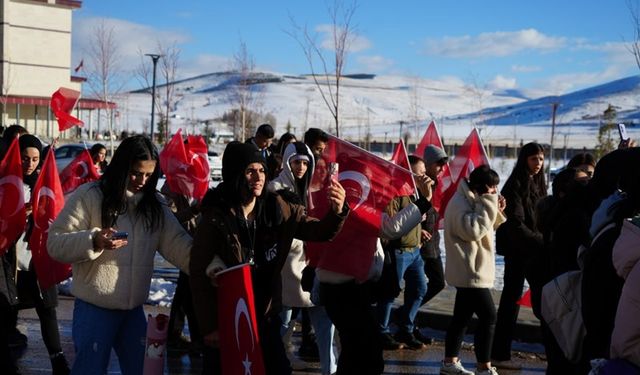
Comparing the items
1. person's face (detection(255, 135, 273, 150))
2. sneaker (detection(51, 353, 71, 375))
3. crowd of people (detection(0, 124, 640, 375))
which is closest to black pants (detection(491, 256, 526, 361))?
crowd of people (detection(0, 124, 640, 375))

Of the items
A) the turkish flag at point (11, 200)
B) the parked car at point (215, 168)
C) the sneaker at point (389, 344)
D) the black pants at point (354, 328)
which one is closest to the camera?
the black pants at point (354, 328)

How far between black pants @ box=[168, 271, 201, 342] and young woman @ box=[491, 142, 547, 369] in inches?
98.9

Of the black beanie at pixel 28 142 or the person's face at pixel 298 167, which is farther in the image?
the black beanie at pixel 28 142

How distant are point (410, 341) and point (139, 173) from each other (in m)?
3.98

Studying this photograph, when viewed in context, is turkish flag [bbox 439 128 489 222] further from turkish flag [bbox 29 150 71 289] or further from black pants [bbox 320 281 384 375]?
turkish flag [bbox 29 150 71 289]

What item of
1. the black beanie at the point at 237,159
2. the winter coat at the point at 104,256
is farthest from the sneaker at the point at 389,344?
the black beanie at the point at 237,159

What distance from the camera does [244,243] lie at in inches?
174

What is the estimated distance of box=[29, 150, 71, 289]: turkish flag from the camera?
631cm

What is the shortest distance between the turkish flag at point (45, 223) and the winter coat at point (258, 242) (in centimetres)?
222

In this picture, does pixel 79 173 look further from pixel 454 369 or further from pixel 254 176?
pixel 254 176

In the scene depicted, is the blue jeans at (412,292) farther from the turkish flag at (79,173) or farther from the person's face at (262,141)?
the turkish flag at (79,173)

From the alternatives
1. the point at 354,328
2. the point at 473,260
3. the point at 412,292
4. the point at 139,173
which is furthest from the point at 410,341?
the point at 139,173

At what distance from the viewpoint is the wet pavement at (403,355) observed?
7.07 metres

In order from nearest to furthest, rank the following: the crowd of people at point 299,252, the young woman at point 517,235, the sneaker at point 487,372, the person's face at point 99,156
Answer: the crowd of people at point 299,252 < the sneaker at point 487,372 < the young woman at point 517,235 < the person's face at point 99,156
